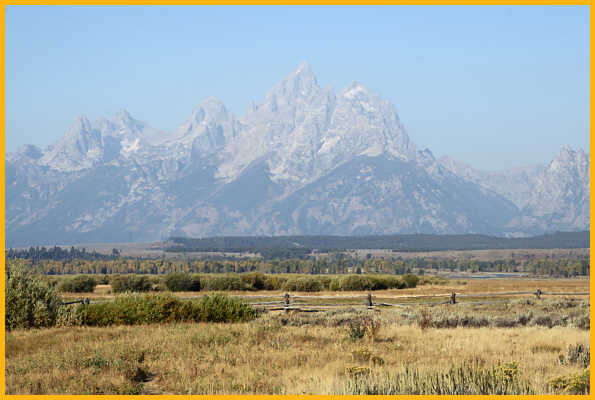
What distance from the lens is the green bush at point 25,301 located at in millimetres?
22891

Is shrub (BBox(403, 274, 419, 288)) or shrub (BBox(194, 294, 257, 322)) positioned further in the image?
shrub (BBox(403, 274, 419, 288))

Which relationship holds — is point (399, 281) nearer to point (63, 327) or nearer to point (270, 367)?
point (63, 327)

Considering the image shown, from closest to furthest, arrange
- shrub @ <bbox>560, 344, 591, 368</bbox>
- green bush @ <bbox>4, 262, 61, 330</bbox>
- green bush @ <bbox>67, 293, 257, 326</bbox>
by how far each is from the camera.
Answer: shrub @ <bbox>560, 344, 591, 368</bbox>, green bush @ <bbox>4, 262, 61, 330</bbox>, green bush @ <bbox>67, 293, 257, 326</bbox>

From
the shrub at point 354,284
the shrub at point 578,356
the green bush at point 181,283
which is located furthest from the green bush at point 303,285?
the shrub at point 578,356

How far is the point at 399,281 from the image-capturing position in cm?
6550

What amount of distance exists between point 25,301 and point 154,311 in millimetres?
4018

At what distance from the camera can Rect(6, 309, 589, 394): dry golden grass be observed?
1451 cm

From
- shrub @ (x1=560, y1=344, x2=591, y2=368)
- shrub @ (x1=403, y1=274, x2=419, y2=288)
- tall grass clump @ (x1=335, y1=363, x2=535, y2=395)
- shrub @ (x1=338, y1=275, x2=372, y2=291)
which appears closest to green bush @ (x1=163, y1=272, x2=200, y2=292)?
shrub @ (x1=338, y1=275, x2=372, y2=291)

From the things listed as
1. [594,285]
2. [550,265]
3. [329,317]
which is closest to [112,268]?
[550,265]

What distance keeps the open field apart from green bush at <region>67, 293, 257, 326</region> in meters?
1.51

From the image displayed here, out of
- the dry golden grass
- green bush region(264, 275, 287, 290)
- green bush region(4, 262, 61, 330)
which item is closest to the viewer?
the dry golden grass

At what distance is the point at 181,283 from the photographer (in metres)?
59.8

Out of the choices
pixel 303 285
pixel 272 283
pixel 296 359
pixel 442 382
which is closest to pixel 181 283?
pixel 272 283

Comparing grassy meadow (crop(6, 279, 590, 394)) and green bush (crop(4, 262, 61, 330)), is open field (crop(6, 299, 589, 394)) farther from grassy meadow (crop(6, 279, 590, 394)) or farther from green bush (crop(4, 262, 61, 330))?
green bush (crop(4, 262, 61, 330))
